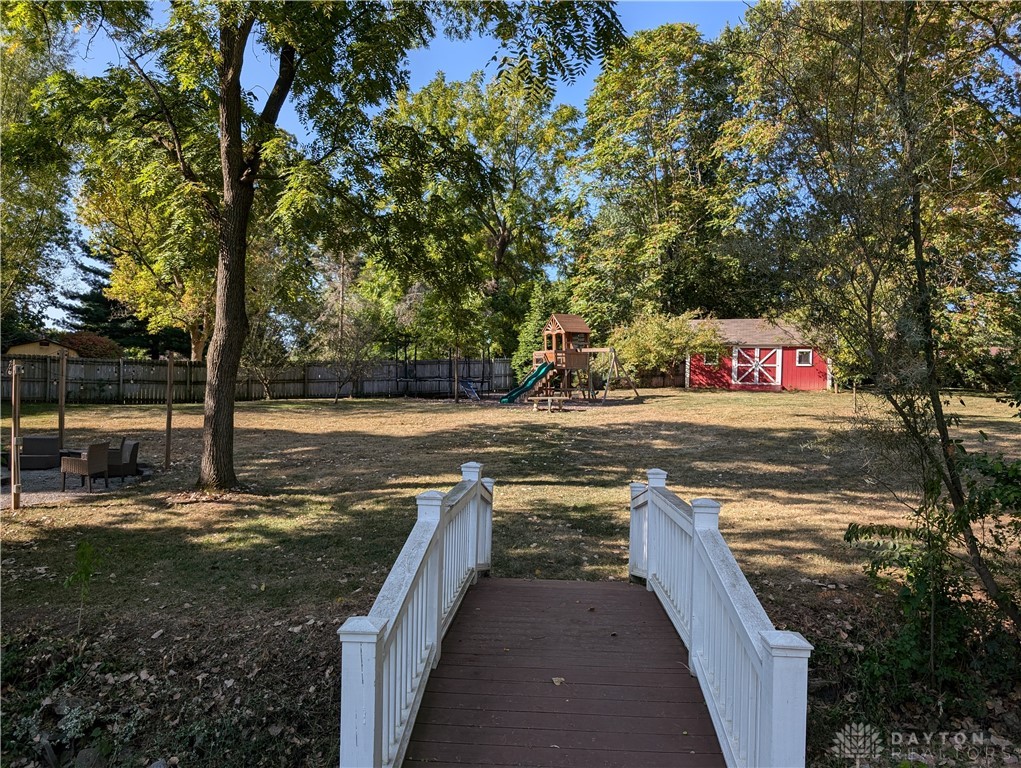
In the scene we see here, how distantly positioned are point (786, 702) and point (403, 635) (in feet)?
5.76

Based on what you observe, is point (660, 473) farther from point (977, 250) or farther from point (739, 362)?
point (739, 362)

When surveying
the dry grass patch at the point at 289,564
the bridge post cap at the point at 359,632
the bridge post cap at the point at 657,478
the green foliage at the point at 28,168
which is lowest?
the dry grass patch at the point at 289,564

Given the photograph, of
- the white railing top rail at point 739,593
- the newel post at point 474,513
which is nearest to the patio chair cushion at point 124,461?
the newel post at point 474,513

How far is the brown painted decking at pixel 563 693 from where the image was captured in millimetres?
3199

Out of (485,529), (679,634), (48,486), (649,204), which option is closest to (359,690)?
(679,634)

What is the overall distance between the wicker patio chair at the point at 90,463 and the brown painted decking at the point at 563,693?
21.7 ft

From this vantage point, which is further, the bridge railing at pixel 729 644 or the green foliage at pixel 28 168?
the green foliage at pixel 28 168

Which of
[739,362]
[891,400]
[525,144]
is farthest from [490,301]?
[891,400]

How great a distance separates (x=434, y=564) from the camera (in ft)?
12.3

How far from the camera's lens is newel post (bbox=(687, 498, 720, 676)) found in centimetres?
365

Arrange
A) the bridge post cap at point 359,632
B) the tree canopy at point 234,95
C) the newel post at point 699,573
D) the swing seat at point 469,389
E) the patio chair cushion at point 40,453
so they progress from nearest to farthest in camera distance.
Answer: the bridge post cap at point 359,632
the newel post at point 699,573
the tree canopy at point 234,95
the patio chair cushion at point 40,453
the swing seat at point 469,389

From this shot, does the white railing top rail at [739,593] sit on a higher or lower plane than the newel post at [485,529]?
higher

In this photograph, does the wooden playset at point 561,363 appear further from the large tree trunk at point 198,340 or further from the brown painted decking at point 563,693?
the brown painted decking at point 563,693

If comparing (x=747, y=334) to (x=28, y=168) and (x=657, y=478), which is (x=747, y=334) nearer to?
(x=657, y=478)
